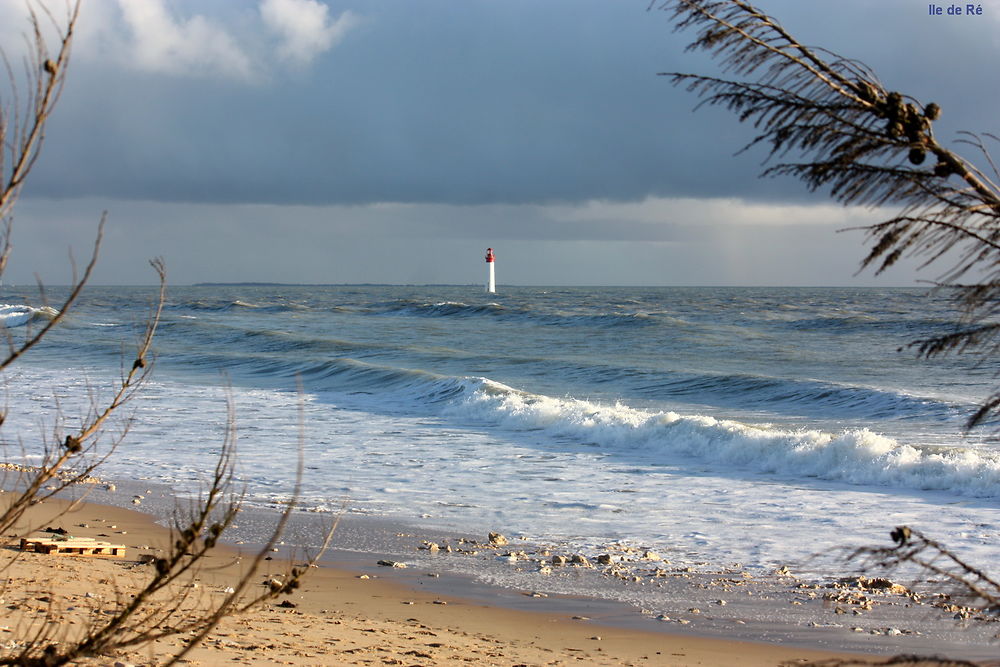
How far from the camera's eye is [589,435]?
15.3 metres

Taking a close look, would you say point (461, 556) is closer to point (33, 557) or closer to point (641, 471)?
point (33, 557)

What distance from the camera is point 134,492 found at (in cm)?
1066

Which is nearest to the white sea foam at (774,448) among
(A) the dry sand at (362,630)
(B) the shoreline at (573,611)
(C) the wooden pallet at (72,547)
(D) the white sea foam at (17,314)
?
(B) the shoreline at (573,611)

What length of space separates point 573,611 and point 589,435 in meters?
8.80

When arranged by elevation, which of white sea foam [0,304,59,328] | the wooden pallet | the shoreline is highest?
white sea foam [0,304,59,328]

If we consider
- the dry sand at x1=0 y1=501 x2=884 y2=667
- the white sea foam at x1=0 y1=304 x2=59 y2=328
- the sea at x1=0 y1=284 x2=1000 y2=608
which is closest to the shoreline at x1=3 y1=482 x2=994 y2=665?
the dry sand at x1=0 y1=501 x2=884 y2=667

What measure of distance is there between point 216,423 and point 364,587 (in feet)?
32.9

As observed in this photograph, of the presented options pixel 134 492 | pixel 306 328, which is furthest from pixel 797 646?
pixel 306 328

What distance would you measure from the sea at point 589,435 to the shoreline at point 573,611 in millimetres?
991

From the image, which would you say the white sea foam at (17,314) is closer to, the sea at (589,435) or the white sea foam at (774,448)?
the sea at (589,435)

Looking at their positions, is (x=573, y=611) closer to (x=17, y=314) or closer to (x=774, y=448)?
(x=774, y=448)

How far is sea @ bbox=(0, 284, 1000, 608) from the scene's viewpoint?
364 inches

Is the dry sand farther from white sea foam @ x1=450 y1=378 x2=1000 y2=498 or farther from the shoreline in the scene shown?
white sea foam @ x1=450 y1=378 x2=1000 y2=498

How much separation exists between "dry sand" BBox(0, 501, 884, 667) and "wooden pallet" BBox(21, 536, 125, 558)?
160 mm
